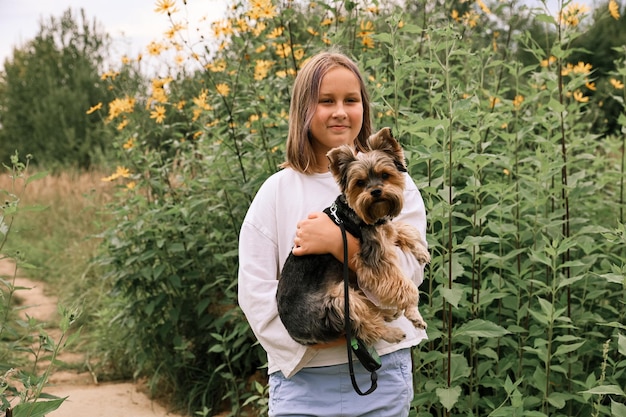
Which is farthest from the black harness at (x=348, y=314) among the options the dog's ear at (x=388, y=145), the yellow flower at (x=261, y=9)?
the yellow flower at (x=261, y=9)

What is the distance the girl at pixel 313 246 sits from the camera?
8.98 ft

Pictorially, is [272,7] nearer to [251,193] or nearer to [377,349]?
[251,193]

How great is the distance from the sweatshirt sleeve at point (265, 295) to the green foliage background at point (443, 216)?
1.01m

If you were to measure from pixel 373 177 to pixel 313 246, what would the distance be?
1.13 ft

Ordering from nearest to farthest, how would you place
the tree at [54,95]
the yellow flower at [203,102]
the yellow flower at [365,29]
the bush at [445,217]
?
1. the bush at [445,217]
2. the yellow flower at [365,29]
3. the yellow flower at [203,102]
4. the tree at [54,95]

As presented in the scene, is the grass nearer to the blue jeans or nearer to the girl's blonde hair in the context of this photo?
the girl's blonde hair

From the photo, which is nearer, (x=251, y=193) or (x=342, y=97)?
(x=342, y=97)

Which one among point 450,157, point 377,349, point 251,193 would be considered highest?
point 450,157

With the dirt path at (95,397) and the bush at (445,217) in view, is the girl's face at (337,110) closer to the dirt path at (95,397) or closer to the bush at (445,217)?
the bush at (445,217)

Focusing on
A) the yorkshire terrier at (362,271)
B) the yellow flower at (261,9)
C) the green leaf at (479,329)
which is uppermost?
the yellow flower at (261,9)

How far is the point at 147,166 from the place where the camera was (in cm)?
586

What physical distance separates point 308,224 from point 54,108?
19.5 meters

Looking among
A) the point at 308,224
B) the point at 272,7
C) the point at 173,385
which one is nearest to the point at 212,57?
the point at 272,7

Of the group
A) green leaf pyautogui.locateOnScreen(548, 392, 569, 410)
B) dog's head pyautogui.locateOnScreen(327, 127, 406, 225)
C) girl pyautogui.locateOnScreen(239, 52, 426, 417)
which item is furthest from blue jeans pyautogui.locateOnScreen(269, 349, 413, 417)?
green leaf pyautogui.locateOnScreen(548, 392, 569, 410)
